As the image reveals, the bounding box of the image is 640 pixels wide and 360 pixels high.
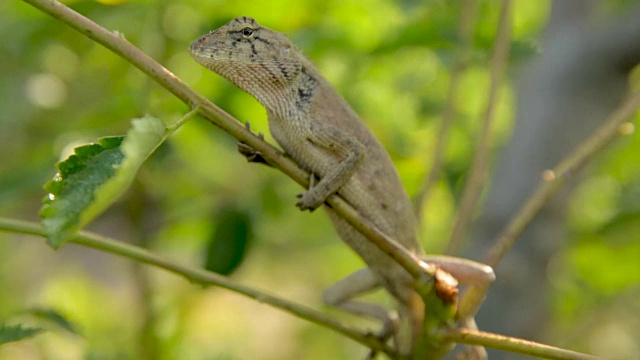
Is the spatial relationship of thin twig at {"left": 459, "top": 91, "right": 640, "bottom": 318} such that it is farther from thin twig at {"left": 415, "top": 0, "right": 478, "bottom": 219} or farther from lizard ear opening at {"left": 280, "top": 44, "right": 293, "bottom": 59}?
lizard ear opening at {"left": 280, "top": 44, "right": 293, "bottom": 59}

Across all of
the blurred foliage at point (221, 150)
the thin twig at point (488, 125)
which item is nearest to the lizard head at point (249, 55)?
the blurred foliage at point (221, 150)

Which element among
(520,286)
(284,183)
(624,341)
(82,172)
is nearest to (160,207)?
(284,183)

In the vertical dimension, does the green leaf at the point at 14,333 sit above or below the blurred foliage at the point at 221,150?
below

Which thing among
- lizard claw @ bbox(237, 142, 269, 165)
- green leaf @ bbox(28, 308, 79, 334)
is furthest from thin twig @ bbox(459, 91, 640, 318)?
green leaf @ bbox(28, 308, 79, 334)

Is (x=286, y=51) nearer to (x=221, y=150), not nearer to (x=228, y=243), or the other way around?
(x=228, y=243)

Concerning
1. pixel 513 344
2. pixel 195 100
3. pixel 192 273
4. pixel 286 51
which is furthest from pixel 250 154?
pixel 513 344

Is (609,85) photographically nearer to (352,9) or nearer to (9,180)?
(352,9)

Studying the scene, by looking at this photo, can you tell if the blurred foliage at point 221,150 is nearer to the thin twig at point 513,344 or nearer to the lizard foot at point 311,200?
the lizard foot at point 311,200
